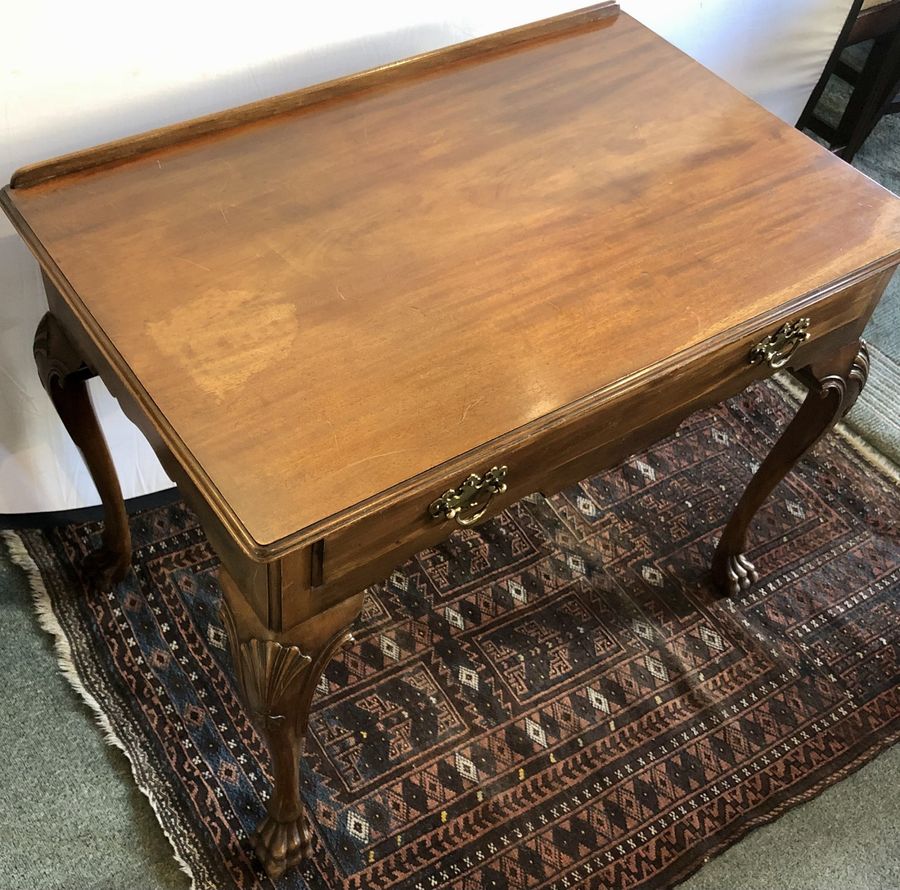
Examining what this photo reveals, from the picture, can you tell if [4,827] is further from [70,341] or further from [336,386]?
[336,386]

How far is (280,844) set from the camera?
1267 mm

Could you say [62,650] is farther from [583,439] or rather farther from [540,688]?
[583,439]

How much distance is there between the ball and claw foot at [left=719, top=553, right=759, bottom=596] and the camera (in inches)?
63.1

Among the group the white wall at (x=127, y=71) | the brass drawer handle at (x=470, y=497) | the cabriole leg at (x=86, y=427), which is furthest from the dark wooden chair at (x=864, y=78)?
the cabriole leg at (x=86, y=427)

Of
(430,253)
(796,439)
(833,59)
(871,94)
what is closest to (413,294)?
(430,253)

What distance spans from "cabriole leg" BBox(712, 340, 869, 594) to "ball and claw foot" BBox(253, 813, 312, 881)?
2.50 feet

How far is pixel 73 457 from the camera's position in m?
1.51

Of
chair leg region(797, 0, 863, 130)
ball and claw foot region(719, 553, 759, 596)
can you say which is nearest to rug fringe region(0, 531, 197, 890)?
ball and claw foot region(719, 553, 759, 596)

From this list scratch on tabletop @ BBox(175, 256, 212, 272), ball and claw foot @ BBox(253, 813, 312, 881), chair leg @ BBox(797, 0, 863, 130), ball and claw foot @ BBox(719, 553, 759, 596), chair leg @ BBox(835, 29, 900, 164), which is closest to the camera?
scratch on tabletop @ BBox(175, 256, 212, 272)

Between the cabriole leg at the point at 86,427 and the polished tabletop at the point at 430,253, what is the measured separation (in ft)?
0.58

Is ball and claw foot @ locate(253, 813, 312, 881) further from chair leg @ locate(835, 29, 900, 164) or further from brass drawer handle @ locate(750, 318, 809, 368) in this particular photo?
chair leg @ locate(835, 29, 900, 164)

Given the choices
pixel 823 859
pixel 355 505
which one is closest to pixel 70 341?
pixel 355 505

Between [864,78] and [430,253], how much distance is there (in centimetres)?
152

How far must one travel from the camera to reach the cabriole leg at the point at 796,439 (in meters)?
1.28
